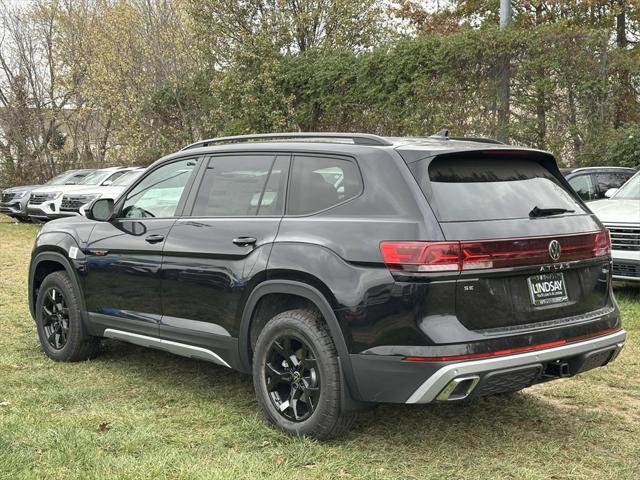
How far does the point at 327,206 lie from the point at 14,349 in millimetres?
Result: 3593

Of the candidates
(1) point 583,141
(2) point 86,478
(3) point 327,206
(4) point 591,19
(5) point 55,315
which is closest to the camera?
(2) point 86,478

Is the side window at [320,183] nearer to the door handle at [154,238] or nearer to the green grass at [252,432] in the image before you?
the door handle at [154,238]

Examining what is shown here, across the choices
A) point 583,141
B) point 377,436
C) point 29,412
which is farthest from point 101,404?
point 583,141

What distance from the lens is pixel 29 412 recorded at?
188 inches

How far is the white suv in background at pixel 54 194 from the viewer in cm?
1811

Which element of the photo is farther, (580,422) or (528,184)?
(580,422)

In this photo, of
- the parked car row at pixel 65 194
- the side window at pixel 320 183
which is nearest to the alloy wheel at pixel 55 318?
the side window at pixel 320 183

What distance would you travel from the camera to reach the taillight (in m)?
3.77

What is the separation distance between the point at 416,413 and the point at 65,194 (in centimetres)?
1473

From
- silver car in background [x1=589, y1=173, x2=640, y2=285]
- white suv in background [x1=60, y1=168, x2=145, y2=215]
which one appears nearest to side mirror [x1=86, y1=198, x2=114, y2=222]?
silver car in background [x1=589, y1=173, x2=640, y2=285]

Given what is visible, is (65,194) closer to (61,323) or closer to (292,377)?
(61,323)

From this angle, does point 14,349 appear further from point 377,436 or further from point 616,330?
point 616,330

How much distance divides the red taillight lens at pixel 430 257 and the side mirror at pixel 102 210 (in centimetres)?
276

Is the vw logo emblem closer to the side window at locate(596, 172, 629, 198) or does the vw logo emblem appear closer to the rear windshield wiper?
the rear windshield wiper
